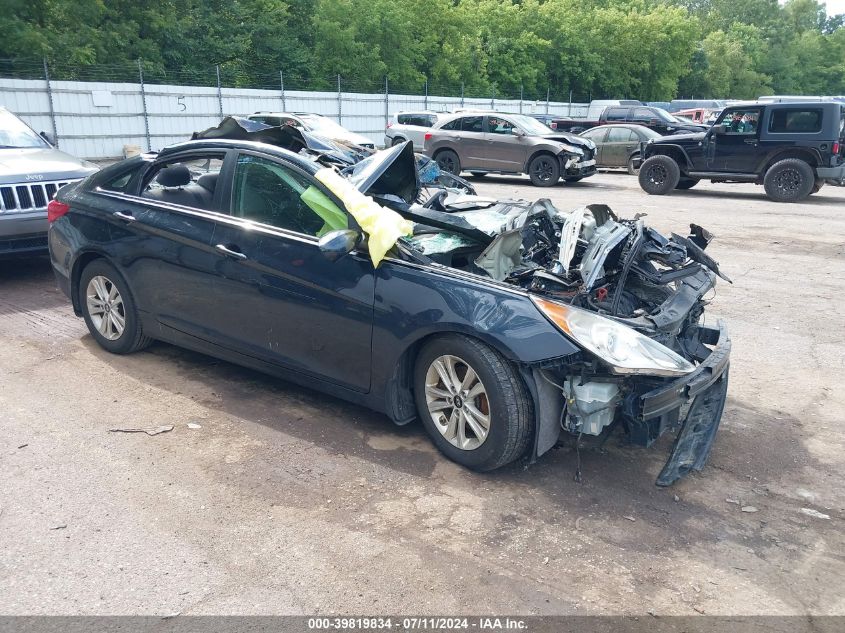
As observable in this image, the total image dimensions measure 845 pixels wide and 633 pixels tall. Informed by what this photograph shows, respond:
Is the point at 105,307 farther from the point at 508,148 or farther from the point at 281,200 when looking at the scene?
Answer: the point at 508,148

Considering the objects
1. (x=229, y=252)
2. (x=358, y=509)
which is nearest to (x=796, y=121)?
(x=229, y=252)

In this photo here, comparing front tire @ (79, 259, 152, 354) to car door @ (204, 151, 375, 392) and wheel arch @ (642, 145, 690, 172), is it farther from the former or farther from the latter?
wheel arch @ (642, 145, 690, 172)

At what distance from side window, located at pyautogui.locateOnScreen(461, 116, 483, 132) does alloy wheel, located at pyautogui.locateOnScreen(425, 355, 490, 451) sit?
15.9 metres

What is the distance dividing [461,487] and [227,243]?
7.10ft

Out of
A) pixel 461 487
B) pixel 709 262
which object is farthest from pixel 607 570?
pixel 709 262

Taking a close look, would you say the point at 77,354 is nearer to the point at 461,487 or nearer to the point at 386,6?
the point at 461,487

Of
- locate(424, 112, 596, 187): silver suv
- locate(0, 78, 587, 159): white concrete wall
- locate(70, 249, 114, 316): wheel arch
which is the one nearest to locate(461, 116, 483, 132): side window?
locate(424, 112, 596, 187): silver suv

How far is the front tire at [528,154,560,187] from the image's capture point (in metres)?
18.0

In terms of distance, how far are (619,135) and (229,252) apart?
62.5 feet

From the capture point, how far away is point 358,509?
3.61 metres

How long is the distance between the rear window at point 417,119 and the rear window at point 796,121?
9.90 metres

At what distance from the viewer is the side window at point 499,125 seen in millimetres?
18656

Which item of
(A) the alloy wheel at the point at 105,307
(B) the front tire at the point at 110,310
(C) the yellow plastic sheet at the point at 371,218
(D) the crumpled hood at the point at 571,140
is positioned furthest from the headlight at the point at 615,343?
(D) the crumpled hood at the point at 571,140

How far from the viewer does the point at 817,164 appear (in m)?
14.7
